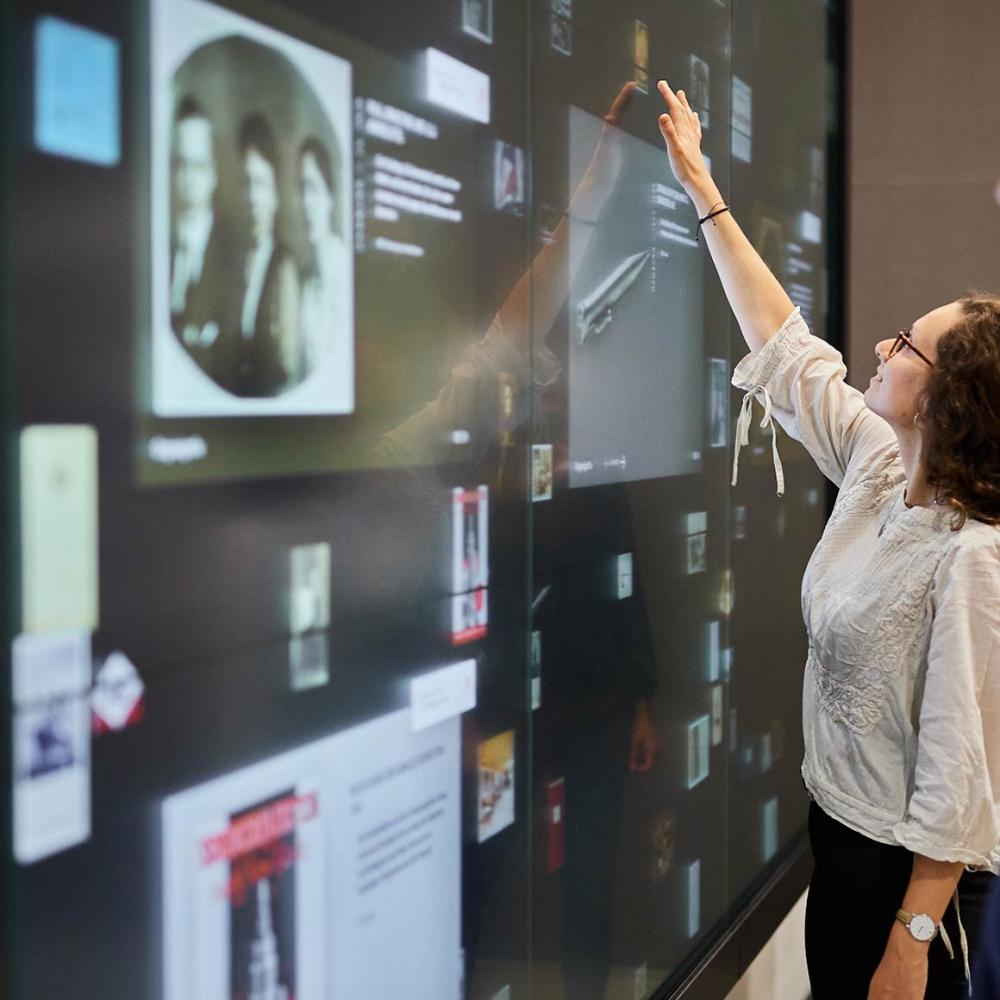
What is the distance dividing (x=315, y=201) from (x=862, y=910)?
130cm

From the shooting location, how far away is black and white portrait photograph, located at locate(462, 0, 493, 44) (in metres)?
1.75

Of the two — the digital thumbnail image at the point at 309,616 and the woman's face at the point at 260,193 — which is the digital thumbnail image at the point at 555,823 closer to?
the digital thumbnail image at the point at 309,616

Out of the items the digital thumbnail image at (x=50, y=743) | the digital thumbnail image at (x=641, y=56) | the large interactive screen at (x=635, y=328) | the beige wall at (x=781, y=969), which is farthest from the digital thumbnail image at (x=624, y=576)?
the digital thumbnail image at (x=50, y=743)

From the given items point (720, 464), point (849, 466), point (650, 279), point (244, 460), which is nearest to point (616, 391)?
point (650, 279)

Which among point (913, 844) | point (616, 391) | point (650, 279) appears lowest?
point (913, 844)

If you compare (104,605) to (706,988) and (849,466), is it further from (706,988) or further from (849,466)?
(706,988)

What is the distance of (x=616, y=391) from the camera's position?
2.27 m

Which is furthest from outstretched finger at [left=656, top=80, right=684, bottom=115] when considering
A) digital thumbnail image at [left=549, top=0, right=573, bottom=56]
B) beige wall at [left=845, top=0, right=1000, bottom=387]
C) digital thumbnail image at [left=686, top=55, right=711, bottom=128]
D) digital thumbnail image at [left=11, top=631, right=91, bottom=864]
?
beige wall at [left=845, top=0, right=1000, bottom=387]

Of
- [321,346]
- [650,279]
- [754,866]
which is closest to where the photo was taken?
[321,346]

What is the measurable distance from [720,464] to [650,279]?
1.83ft

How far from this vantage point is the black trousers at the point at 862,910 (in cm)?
191

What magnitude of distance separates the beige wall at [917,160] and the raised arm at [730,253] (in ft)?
5.49

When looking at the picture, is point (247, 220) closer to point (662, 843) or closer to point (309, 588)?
point (309, 588)

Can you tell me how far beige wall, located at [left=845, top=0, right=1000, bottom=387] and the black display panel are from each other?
1.22 meters
